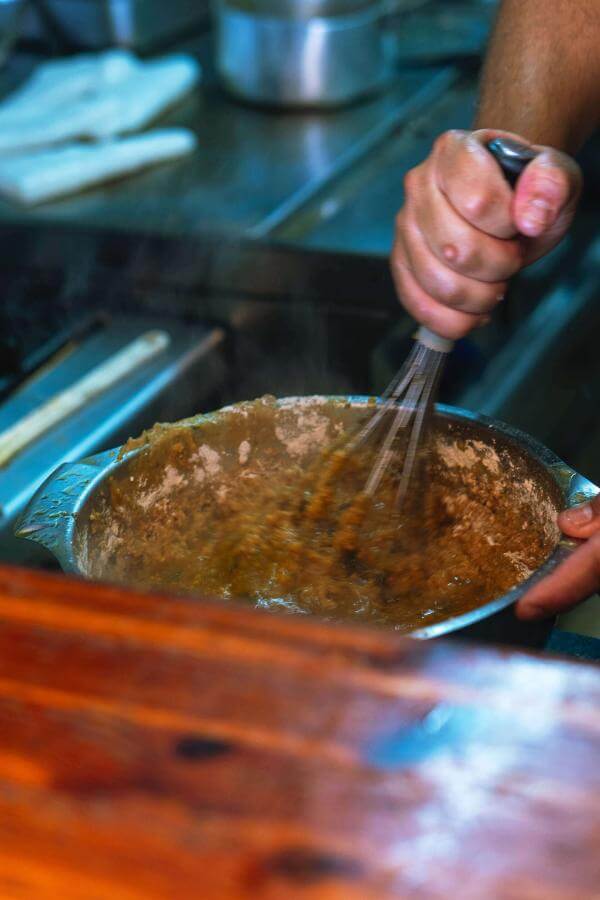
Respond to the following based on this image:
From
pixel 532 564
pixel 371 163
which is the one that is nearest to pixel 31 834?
pixel 532 564

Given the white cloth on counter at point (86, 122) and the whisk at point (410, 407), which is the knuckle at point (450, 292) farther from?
the white cloth on counter at point (86, 122)

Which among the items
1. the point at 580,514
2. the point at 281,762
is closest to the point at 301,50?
the point at 580,514

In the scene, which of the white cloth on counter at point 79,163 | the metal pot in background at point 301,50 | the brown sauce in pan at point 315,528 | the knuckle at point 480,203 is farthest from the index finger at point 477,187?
the metal pot in background at point 301,50

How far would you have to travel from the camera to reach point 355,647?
50cm

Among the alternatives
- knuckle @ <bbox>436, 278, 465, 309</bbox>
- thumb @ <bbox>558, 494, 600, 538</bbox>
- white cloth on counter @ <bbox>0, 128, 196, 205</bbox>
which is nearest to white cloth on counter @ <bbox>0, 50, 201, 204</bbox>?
white cloth on counter @ <bbox>0, 128, 196, 205</bbox>

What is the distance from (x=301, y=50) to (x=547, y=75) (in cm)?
92

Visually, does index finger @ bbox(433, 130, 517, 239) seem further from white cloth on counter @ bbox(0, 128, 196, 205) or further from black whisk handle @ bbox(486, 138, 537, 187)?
white cloth on counter @ bbox(0, 128, 196, 205)

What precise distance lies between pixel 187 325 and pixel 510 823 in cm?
160

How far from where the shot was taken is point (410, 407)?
1.06 meters

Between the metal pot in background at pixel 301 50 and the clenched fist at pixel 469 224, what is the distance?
1260 mm

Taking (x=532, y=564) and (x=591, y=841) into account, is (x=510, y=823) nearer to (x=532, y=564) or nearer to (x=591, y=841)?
(x=591, y=841)

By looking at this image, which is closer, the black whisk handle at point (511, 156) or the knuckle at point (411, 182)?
the black whisk handle at point (511, 156)

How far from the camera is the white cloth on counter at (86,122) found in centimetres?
215

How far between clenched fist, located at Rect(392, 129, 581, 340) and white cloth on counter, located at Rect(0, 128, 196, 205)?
3.44ft
